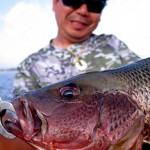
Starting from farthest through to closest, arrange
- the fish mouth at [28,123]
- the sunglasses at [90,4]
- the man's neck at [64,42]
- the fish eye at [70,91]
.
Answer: the man's neck at [64,42], the sunglasses at [90,4], the fish eye at [70,91], the fish mouth at [28,123]

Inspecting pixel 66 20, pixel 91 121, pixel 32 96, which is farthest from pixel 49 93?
pixel 66 20

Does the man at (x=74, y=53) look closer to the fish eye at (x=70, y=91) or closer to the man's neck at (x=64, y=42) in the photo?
the man's neck at (x=64, y=42)

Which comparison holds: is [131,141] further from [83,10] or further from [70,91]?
[83,10]

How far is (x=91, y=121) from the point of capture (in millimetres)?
2371

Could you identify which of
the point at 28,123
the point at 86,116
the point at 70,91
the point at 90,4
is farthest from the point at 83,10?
the point at 28,123

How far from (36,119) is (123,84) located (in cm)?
66

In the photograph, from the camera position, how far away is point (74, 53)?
14.0ft

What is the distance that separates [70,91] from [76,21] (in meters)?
1.86

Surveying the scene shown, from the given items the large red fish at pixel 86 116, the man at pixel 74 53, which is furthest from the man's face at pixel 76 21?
the large red fish at pixel 86 116

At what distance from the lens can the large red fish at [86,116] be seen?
232cm

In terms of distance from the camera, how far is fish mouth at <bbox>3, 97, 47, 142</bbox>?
2301 mm

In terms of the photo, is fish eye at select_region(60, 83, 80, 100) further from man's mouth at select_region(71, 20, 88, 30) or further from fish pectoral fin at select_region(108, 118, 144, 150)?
man's mouth at select_region(71, 20, 88, 30)

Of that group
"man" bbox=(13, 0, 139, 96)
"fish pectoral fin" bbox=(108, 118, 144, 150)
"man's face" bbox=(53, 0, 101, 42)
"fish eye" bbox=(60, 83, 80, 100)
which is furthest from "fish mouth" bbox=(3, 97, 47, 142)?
"man's face" bbox=(53, 0, 101, 42)

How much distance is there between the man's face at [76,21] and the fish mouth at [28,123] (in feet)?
6.69
